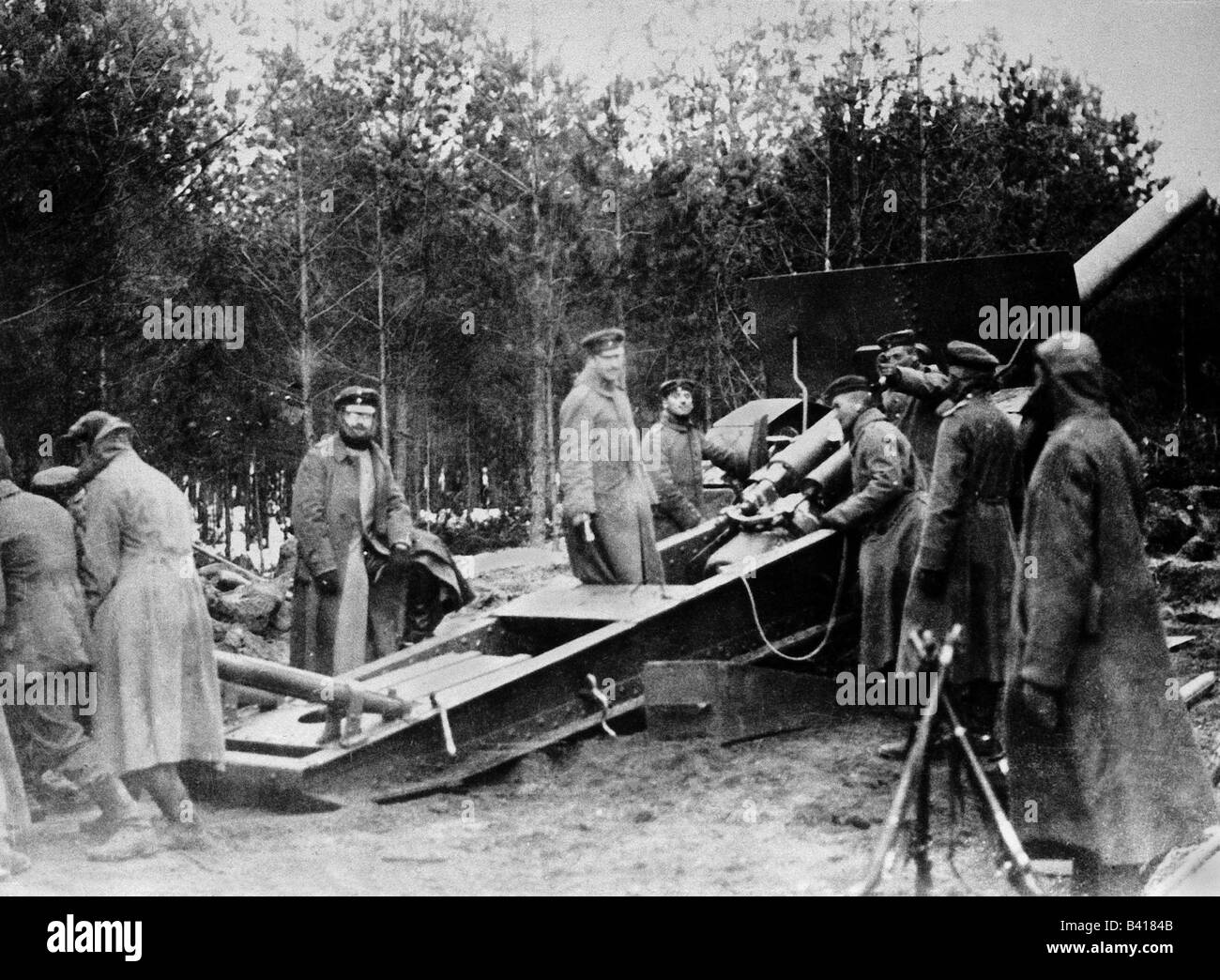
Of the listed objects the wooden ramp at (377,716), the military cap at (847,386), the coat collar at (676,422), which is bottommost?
the wooden ramp at (377,716)

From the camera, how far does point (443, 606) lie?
23.1 feet

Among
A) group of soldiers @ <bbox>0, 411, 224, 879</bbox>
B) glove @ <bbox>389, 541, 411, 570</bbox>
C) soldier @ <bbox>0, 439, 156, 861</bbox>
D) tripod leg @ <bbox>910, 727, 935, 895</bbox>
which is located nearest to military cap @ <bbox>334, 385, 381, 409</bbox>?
glove @ <bbox>389, 541, 411, 570</bbox>

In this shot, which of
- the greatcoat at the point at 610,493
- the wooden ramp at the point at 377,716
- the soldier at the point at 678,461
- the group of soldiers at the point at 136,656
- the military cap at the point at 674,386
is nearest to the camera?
the group of soldiers at the point at 136,656

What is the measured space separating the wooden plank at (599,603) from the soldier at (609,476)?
22 centimetres

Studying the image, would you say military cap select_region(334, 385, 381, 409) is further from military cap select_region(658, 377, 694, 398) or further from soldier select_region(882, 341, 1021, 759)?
soldier select_region(882, 341, 1021, 759)

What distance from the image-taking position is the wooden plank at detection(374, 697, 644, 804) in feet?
16.9

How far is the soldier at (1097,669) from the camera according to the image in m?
3.90

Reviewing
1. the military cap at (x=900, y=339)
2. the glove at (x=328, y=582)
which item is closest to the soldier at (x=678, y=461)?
the military cap at (x=900, y=339)

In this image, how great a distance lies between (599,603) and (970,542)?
1741 mm

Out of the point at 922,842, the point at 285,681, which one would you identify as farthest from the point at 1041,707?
the point at 285,681

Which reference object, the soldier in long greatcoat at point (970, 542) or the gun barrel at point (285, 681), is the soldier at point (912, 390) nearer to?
the soldier in long greatcoat at point (970, 542)

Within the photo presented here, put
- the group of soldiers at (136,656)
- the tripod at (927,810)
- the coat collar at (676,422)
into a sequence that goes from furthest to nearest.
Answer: the coat collar at (676,422) < the group of soldiers at (136,656) < the tripod at (927,810)

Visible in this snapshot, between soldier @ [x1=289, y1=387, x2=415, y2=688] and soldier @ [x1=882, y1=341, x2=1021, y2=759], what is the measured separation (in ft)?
9.46
